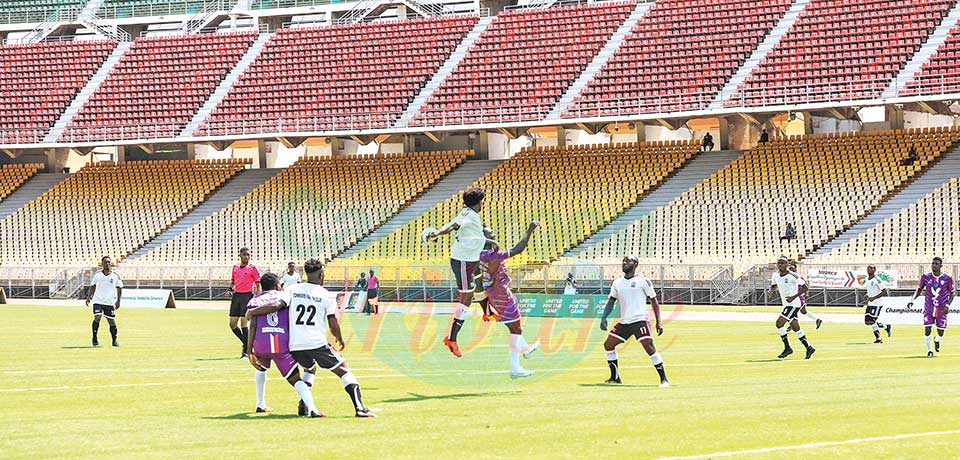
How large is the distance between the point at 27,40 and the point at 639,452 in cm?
7051

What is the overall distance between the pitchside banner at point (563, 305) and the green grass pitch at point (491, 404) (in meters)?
14.8

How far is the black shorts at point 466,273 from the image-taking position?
58.8 ft

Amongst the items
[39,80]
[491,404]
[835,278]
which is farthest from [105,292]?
[39,80]

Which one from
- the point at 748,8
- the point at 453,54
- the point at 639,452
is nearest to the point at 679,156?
the point at 748,8

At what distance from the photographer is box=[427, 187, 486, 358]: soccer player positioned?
57.5 ft

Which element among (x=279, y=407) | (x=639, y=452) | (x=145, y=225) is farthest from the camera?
(x=145, y=225)

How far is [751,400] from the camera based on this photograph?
54.2ft

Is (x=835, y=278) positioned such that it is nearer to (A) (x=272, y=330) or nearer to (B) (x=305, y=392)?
(B) (x=305, y=392)

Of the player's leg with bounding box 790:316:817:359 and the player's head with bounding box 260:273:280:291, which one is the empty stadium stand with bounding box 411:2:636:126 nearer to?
the player's leg with bounding box 790:316:817:359

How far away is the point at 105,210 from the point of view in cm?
6359

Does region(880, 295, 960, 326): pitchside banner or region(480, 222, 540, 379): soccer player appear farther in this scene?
region(880, 295, 960, 326): pitchside banner

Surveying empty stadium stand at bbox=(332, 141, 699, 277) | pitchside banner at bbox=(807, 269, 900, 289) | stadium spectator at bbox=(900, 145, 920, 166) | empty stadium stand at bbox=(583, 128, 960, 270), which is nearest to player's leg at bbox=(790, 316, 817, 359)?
pitchside banner at bbox=(807, 269, 900, 289)

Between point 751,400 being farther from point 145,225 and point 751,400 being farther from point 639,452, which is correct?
point 145,225

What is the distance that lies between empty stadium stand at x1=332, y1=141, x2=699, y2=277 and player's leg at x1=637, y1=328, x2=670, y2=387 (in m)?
32.4
